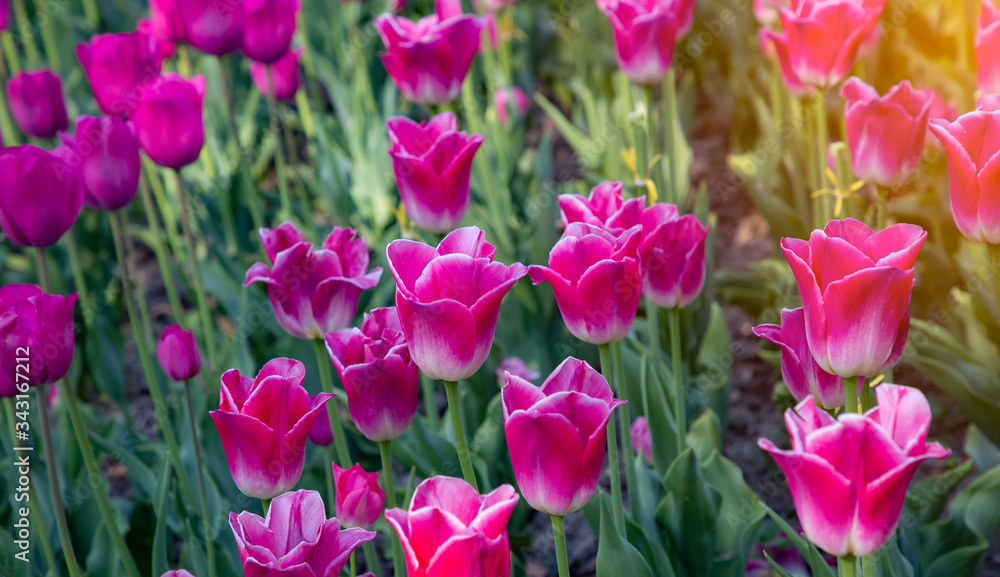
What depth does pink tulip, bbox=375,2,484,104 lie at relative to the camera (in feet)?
6.10

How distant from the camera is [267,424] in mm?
1037

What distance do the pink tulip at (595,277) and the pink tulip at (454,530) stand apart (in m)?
0.31

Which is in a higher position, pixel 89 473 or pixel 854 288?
pixel 854 288

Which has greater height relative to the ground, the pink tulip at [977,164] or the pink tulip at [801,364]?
the pink tulip at [977,164]

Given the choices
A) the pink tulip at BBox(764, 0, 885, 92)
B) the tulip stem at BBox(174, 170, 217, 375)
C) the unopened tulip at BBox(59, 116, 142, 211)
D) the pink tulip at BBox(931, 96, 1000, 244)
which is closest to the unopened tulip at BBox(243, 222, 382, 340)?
the unopened tulip at BBox(59, 116, 142, 211)

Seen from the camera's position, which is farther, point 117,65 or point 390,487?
point 117,65

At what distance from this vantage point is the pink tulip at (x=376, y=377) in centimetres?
108

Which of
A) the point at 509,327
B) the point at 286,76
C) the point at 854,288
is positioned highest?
the point at 854,288

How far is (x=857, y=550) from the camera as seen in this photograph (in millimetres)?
829

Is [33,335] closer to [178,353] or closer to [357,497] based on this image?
[178,353]

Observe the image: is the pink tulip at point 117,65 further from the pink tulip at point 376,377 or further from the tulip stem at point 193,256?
the pink tulip at point 376,377

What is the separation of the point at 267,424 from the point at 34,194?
0.62 meters

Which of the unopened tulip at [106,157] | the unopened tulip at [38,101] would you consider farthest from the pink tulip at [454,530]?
the unopened tulip at [38,101]

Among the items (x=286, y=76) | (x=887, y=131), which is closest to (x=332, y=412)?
(x=887, y=131)
